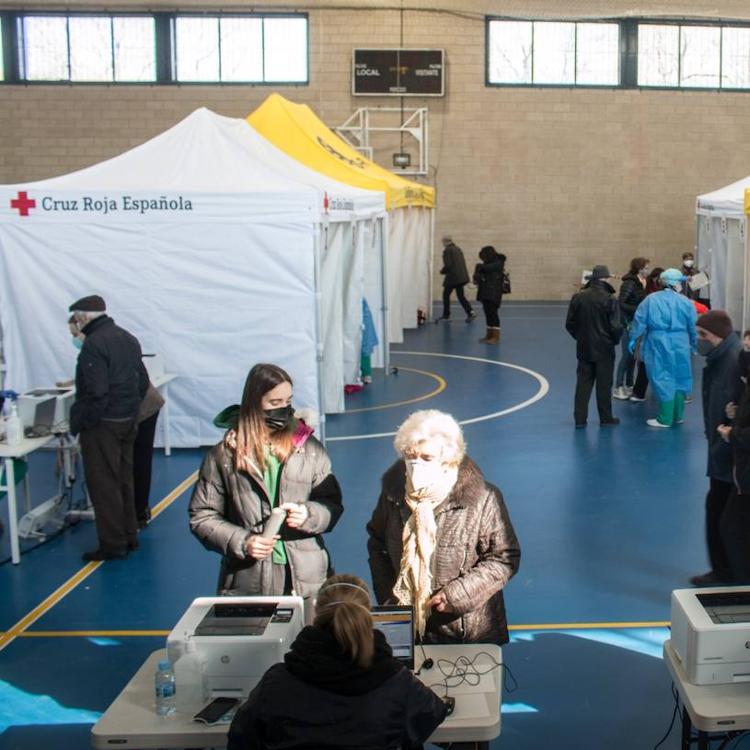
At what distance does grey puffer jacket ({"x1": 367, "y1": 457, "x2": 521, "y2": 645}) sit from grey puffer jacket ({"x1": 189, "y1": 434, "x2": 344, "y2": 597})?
0.35 meters

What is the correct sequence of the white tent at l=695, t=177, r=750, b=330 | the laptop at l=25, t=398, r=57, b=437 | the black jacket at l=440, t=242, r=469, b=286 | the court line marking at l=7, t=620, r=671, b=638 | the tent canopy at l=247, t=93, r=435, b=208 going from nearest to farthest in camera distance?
the court line marking at l=7, t=620, r=671, b=638 → the laptop at l=25, t=398, r=57, b=437 → the tent canopy at l=247, t=93, r=435, b=208 → the white tent at l=695, t=177, r=750, b=330 → the black jacket at l=440, t=242, r=469, b=286

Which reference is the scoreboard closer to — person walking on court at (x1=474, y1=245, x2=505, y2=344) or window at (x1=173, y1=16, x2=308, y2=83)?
window at (x1=173, y1=16, x2=308, y2=83)

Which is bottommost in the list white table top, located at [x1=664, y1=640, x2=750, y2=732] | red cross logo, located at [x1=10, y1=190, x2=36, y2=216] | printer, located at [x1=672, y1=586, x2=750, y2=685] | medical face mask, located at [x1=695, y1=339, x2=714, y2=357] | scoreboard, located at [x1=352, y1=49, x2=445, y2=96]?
white table top, located at [x1=664, y1=640, x2=750, y2=732]

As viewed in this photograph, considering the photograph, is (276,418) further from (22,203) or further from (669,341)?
(669,341)

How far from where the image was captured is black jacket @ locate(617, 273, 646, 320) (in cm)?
1191

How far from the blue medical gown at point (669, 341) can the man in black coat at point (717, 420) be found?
3.92m

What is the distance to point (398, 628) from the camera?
133 inches

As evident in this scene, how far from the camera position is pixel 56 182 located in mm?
9445

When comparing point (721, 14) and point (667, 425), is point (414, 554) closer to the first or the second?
point (667, 425)

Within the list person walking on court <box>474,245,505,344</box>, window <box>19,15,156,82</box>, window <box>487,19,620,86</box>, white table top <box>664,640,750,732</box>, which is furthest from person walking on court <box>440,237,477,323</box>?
white table top <box>664,640,750,732</box>

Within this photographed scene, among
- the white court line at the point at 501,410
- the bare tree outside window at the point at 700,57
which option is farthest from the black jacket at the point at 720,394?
the bare tree outside window at the point at 700,57

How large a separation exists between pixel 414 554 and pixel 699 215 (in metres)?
16.5

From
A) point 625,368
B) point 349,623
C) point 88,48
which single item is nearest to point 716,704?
point 349,623

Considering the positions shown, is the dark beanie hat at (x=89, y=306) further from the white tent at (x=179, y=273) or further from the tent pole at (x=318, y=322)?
the tent pole at (x=318, y=322)
